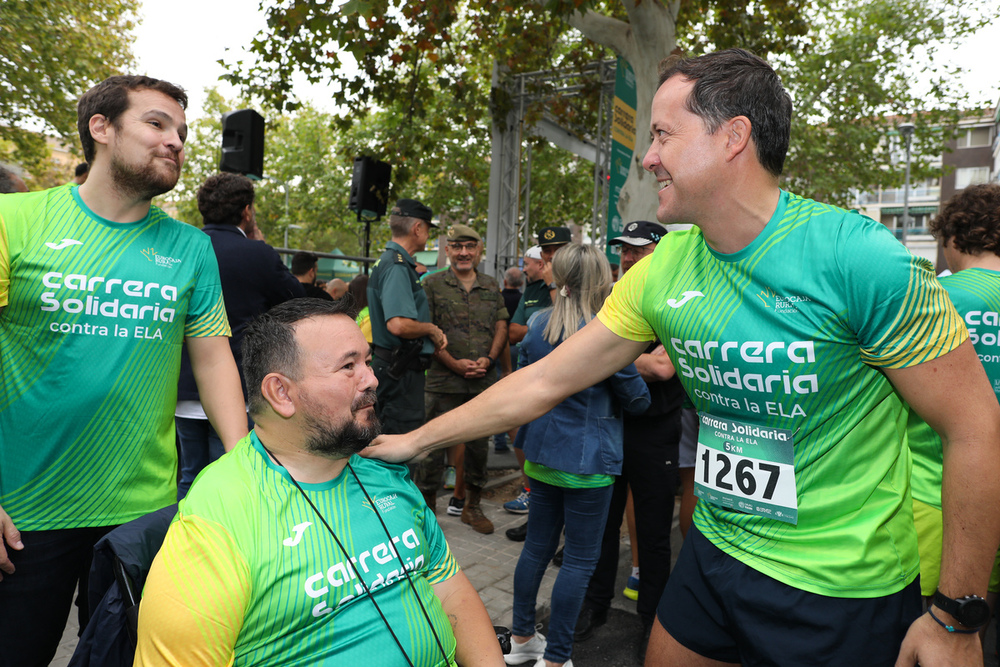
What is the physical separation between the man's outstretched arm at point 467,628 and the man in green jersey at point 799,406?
459mm

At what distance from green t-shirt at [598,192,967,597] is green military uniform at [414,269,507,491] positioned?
392 centimetres

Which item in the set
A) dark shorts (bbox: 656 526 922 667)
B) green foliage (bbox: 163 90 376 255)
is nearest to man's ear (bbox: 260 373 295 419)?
dark shorts (bbox: 656 526 922 667)

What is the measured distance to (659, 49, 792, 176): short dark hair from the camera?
67.0 inches

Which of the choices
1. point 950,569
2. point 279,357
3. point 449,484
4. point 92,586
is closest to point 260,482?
point 279,357

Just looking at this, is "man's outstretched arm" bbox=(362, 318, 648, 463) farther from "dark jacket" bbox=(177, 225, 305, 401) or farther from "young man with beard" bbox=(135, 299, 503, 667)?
"dark jacket" bbox=(177, 225, 305, 401)

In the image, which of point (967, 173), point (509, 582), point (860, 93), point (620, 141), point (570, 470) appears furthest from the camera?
point (967, 173)

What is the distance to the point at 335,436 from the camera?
1733mm

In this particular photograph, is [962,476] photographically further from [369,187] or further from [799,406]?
[369,187]

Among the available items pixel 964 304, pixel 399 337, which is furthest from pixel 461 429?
pixel 399 337

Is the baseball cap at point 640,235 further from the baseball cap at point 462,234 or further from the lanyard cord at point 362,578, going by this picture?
the lanyard cord at point 362,578

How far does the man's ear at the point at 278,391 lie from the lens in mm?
1764

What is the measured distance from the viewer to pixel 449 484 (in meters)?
6.77

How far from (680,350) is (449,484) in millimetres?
5226

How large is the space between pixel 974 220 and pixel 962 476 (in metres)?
1.70
